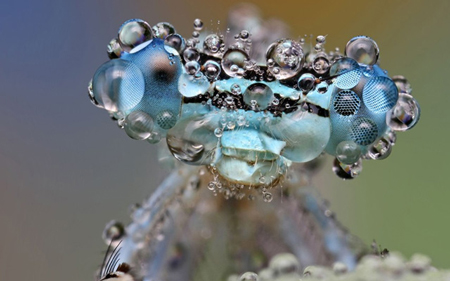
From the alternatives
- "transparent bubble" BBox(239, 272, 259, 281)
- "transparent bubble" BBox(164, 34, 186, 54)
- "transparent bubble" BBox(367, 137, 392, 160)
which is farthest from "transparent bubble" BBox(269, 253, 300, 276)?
"transparent bubble" BBox(164, 34, 186, 54)

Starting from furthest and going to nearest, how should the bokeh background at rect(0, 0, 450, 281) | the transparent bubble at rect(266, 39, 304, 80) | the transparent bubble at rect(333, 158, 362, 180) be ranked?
the bokeh background at rect(0, 0, 450, 281) < the transparent bubble at rect(333, 158, 362, 180) < the transparent bubble at rect(266, 39, 304, 80)

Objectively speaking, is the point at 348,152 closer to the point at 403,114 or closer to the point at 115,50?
the point at 403,114

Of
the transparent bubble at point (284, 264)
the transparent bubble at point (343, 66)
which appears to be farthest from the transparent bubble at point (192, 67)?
the transparent bubble at point (284, 264)

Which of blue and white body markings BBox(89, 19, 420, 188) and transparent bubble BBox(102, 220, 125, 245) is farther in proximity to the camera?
transparent bubble BBox(102, 220, 125, 245)

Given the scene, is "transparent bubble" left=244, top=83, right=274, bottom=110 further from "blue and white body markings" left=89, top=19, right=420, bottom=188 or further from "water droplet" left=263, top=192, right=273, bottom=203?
"water droplet" left=263, top=192, right=273, bottom=203

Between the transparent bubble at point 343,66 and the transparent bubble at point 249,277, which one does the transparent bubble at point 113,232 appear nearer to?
the transparent bubble at point 249,277

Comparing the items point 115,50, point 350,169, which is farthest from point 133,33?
point 350,169

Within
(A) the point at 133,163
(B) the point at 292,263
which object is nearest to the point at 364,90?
(B) the point at 292,263
